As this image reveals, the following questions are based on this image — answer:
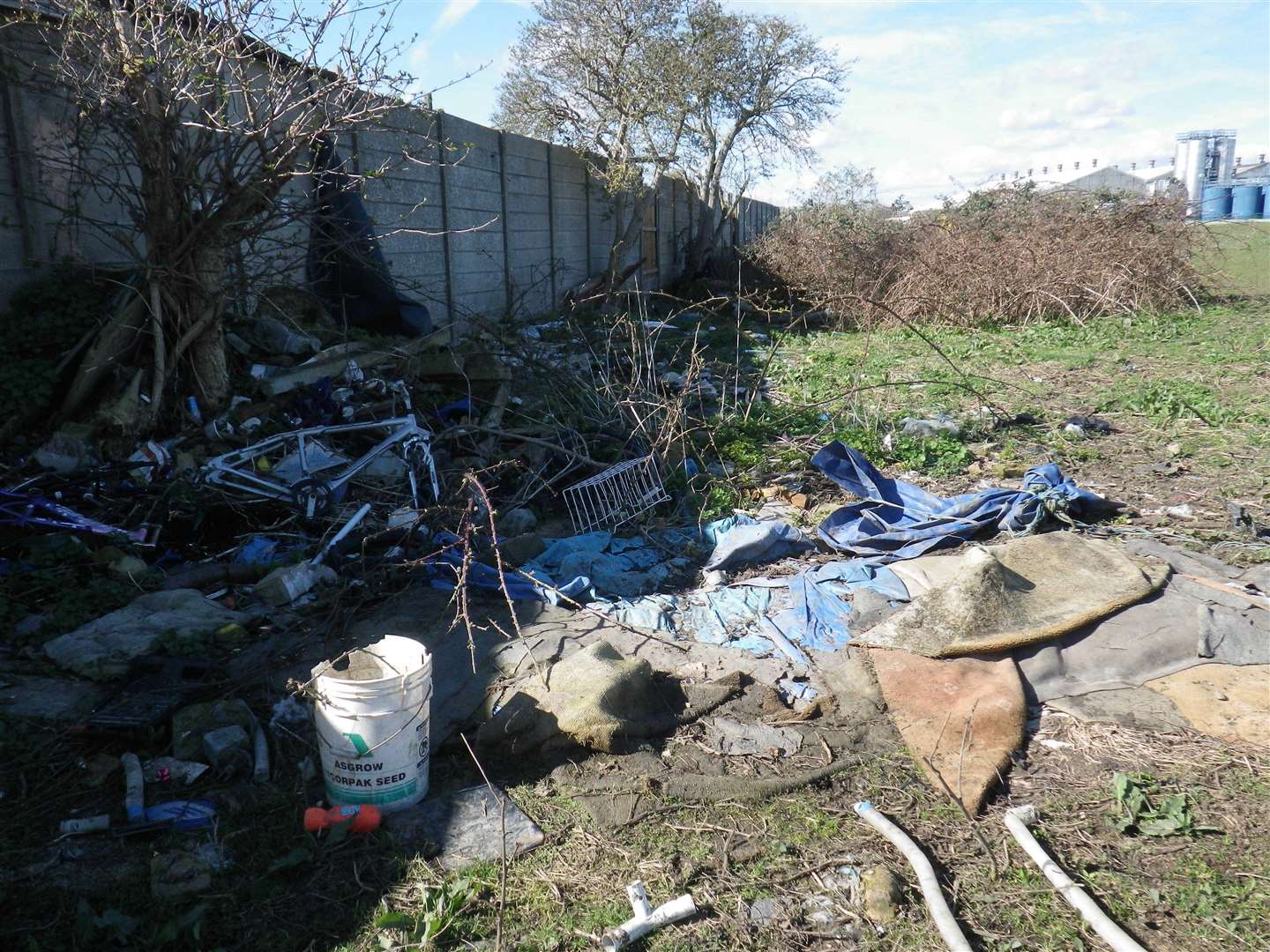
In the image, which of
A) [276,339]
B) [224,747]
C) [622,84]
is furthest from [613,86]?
[224,747]

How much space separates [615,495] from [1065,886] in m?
3.35

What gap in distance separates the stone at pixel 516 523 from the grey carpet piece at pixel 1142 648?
103 inches

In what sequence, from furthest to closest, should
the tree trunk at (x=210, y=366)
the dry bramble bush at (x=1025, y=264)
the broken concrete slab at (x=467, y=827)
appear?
1. the dry bramble bush at (x=1025, y=264)
2. the tree trunk at (x=210, y=366)
3. the broken concrete slab at (x=467, y=827)

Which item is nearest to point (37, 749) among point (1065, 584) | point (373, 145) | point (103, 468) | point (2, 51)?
point (103, 468)

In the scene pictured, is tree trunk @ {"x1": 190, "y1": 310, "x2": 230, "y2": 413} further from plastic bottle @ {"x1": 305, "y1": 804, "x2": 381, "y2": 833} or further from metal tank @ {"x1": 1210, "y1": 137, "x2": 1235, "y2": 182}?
metal tank @ {"x1": 1210, "y1": 137, "x2": 1235, "y2": 182}

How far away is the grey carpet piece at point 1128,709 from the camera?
123 inches

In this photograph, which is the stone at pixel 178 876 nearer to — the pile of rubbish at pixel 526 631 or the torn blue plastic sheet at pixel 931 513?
the pile of rubbish at pixel 526 631

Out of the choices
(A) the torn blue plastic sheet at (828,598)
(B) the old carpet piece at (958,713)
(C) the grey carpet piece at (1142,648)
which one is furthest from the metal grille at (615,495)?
(C) the grey carpet piece at (1142,648)

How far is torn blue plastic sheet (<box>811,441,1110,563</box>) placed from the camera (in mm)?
4593

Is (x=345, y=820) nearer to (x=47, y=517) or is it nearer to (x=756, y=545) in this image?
(x=756, y=545)

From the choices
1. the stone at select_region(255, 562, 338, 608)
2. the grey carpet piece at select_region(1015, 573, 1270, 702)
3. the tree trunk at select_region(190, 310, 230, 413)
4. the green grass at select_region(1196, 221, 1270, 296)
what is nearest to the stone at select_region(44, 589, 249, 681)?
the stone at select_region(255, 562, 338, 608)

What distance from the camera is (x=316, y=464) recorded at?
5.09 m

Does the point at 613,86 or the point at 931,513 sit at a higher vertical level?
the point at 613,86

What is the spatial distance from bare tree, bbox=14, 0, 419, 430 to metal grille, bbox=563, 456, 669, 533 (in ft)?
7.53
